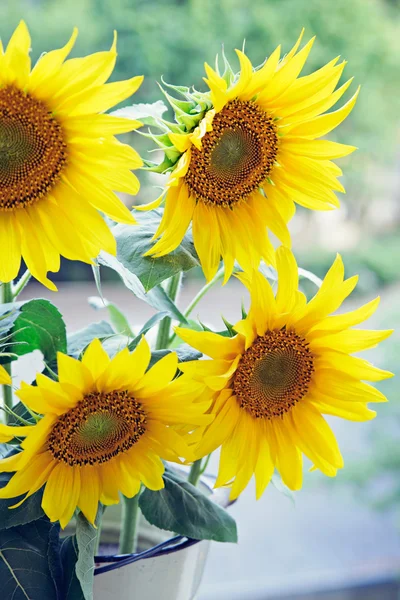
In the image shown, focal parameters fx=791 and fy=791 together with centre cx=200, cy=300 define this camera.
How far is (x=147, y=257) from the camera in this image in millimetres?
418

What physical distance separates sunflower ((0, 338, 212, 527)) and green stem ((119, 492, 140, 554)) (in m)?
0.07

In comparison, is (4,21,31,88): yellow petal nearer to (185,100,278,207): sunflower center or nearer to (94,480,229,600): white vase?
(185,100,278,207): sunflower center

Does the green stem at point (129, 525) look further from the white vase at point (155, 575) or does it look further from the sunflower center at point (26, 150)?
the sunflower center at point (26, 150)

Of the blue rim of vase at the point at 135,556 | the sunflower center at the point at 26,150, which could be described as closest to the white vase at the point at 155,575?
the blue rim of vase at the point at 135,556

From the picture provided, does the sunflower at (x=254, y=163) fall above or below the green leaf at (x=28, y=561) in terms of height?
above

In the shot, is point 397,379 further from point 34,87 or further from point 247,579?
point 34,87

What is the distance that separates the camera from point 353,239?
308 centimetres

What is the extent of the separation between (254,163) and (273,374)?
0.12m

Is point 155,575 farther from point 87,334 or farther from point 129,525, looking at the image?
point 87,334

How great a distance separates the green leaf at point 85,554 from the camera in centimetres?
41

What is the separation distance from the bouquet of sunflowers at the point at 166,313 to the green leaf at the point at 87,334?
3cm

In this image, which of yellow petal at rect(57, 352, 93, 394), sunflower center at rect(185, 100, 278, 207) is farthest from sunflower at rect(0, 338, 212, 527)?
sunflower center at rect(185, 100, 278, 207)

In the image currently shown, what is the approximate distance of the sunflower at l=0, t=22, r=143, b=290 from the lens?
14.2 inches

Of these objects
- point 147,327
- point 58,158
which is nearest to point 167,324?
point 147,327
